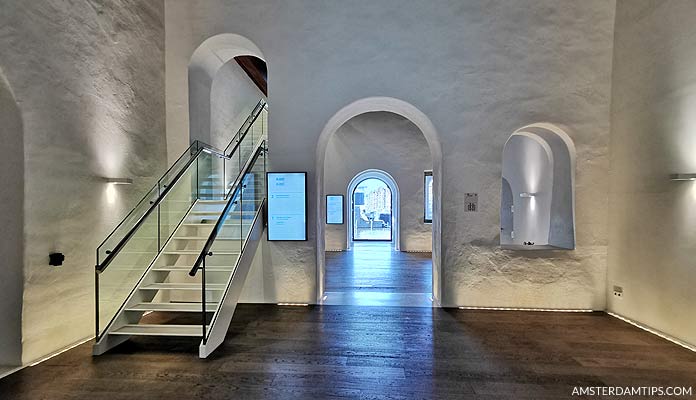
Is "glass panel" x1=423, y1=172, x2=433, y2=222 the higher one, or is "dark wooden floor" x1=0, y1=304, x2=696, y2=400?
"glass panel" x1=423, y1=172, x2=433, y2=222

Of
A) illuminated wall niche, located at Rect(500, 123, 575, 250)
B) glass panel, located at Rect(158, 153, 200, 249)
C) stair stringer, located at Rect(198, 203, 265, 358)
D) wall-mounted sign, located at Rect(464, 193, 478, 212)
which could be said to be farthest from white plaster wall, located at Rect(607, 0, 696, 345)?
glass panel, located at Rect(158, 153, 200, 249)

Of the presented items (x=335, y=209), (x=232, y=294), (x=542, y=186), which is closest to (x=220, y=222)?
(x=232, y=294)

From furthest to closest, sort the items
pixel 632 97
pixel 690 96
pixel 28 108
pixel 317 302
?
pixel 317 302 < pixel 632 97 < pixel 690 96 < pixel 28 108

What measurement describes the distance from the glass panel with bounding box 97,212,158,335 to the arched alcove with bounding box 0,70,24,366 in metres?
0.64

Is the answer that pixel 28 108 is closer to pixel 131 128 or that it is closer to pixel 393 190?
pixel 131 128

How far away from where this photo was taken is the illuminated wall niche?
4.99 meters

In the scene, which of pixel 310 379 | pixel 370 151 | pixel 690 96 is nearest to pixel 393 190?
pixel 370 151

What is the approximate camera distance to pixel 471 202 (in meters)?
4.93

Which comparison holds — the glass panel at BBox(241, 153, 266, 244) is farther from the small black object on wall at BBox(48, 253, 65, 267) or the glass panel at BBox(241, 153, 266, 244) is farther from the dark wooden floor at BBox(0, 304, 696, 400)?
the small black object on wall at BBox(48, 253, 65, 267)

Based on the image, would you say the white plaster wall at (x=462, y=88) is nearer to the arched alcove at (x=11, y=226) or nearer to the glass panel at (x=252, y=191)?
the glass panel at (x=252, y=191)

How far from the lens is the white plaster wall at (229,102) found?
724 cm

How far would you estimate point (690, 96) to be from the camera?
360 centimetres

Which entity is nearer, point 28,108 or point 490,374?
point 490,374

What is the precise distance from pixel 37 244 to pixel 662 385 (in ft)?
20.4
